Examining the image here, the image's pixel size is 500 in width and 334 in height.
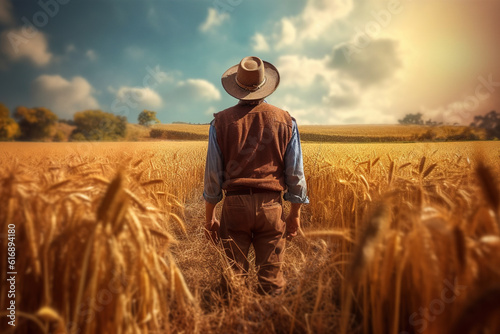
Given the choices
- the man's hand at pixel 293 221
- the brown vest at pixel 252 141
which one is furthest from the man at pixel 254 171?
the man's hand at pixel 293 221

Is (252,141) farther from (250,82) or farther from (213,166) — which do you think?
(250,82)

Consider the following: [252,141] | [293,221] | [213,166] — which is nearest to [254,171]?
[252,141]

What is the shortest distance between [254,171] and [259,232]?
0.52 meters

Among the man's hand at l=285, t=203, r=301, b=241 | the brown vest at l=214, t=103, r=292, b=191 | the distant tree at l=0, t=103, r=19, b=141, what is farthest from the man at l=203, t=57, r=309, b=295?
the distant tree at l=0, t=103, r=19, b=141

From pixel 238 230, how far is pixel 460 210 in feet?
4.77

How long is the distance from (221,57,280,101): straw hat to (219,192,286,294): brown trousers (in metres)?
0.82

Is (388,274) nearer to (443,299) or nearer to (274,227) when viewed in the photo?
(443,299)

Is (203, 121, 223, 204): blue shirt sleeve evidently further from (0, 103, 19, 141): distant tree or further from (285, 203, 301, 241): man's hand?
(0, 103, 19, 141): distant tree

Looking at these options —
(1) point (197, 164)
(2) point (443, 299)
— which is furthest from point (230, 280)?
(1) point (197, 164)

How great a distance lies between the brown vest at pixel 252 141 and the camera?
1.98m

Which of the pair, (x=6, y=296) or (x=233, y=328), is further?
(x=233, y=328)

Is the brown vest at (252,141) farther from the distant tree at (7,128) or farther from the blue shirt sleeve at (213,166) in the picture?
the distant tree at (7,128)

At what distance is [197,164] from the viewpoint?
281 inches

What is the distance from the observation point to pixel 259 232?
2.09 metres
